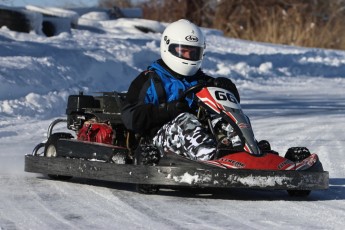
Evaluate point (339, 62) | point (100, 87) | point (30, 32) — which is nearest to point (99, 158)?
point (100, 87)

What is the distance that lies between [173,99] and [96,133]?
2.58ft

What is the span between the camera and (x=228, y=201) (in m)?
6.84

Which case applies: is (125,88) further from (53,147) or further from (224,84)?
(224,84)

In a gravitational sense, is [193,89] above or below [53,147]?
above

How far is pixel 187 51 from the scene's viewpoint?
7.90 metres

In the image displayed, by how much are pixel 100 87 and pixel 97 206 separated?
9333 millimetres

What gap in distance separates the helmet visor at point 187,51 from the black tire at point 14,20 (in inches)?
468

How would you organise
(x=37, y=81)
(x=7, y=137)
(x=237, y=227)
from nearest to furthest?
(x=237, y=227) < (x=7, y=137) < (x=37, y=81)

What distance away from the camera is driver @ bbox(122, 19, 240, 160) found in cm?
712

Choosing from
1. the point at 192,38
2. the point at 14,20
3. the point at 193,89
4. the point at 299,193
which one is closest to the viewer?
the point at 299,193

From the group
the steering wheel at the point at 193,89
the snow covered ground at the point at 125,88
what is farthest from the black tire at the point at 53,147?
the steering wheel at the point at 193,89

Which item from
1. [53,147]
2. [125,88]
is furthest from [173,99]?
[125,88]

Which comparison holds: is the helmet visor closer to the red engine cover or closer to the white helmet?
the white helmet

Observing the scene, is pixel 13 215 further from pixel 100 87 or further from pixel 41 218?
pixel 100 87
